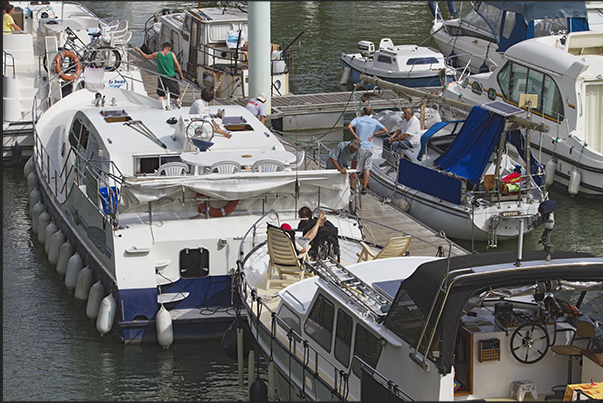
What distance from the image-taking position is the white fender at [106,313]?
11828mm

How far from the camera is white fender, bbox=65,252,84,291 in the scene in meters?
13.4

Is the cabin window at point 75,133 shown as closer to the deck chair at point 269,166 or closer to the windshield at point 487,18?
the deck chair at point 269,166

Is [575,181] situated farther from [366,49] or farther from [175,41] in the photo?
[175,41]

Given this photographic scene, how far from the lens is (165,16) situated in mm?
28312

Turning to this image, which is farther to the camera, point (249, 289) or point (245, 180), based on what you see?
point (245, 180)

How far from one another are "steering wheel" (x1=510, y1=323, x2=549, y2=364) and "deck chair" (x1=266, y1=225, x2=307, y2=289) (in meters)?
3.44

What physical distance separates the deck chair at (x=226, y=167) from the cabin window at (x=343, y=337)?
4.22 m

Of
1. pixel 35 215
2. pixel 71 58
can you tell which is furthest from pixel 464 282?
→ pixel 71 58

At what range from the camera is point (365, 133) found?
53.8 ft

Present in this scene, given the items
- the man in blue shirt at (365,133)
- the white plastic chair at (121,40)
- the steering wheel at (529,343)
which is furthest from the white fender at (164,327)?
the white plastic chair at (121,40)

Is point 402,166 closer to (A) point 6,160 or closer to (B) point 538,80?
(B) point 538,80

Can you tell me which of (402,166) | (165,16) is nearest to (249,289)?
(402,166)

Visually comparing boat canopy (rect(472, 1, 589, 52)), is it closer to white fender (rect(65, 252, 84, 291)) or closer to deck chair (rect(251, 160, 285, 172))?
deck chair (rect(251, 160, 285, 172))

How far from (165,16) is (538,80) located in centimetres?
1425
